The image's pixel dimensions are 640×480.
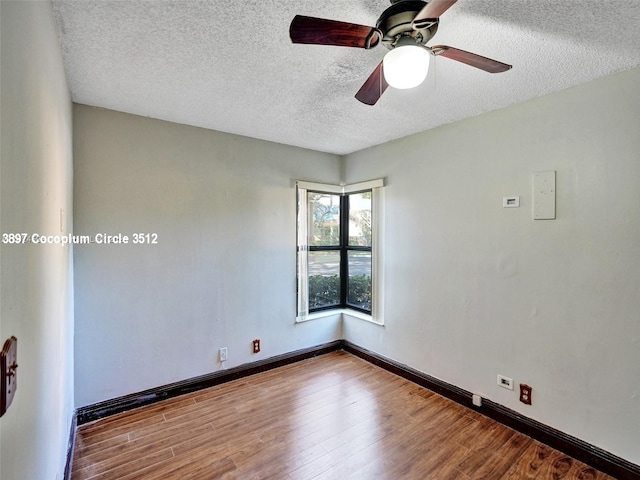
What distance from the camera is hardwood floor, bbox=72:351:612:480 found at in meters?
1.89

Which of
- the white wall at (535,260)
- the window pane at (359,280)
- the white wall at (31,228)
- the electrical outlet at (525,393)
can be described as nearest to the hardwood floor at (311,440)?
the electrical outlet at (525,393)

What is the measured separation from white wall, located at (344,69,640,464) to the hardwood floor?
1.19 ft

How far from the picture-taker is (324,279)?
12.6 feet

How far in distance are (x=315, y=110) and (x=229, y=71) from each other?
770 millimetres

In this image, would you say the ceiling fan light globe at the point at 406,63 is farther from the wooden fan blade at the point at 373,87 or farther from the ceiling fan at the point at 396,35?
the wooden fan blade at the point at 373,87

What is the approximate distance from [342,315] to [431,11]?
10.8ft

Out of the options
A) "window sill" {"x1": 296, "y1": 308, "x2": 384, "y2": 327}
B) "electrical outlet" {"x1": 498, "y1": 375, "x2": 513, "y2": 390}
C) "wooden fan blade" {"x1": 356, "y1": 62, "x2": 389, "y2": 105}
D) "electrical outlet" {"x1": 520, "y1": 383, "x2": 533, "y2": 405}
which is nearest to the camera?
"wooden fan blade" {"x1": 356, "y1": 62, "x2": 389, "y2": 105}

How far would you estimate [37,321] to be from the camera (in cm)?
109

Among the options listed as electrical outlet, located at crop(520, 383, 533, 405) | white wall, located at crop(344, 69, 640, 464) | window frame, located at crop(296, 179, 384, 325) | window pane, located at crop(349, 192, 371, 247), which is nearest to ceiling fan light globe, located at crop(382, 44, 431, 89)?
white wall, located at crop(344, 69, 640, 464)

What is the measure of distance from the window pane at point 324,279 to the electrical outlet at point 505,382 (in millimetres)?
1960

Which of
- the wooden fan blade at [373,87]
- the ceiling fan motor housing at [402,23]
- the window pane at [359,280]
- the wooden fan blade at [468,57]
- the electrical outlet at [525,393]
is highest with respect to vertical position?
the ceiling fan motor housing at [402,23]

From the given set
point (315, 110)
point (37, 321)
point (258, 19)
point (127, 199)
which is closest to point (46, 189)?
point (37, 321)

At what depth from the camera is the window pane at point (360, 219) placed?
367 centimetres

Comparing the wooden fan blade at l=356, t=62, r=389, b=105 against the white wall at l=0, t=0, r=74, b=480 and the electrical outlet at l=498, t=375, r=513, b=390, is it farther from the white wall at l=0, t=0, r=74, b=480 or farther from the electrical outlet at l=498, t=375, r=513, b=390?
the electrical outlet at l=498, t=375, r=513, b=390
